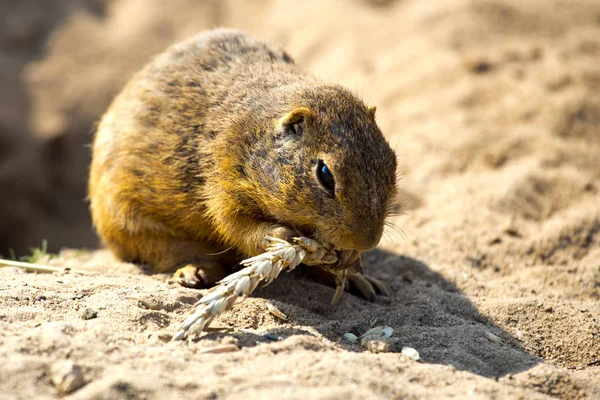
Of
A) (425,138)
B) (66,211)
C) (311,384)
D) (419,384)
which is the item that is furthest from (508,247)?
(66,211)

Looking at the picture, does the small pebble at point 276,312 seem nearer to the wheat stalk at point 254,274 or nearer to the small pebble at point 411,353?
the wheat stalk at point 254,274

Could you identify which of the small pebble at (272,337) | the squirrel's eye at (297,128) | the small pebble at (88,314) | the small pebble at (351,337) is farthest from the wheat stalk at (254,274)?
the squirrel's eye at (297,128)

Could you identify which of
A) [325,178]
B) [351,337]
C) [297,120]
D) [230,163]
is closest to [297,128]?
[297,120]

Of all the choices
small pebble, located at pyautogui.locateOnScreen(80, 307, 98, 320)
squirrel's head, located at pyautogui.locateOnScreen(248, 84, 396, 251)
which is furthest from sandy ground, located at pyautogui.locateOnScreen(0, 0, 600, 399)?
squirrel's head, located at pyautogui.locateOnScreen(248, 84, 396, 251)

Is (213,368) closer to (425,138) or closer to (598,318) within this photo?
(598,318)

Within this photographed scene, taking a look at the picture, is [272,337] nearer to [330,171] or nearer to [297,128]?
[330,171]
